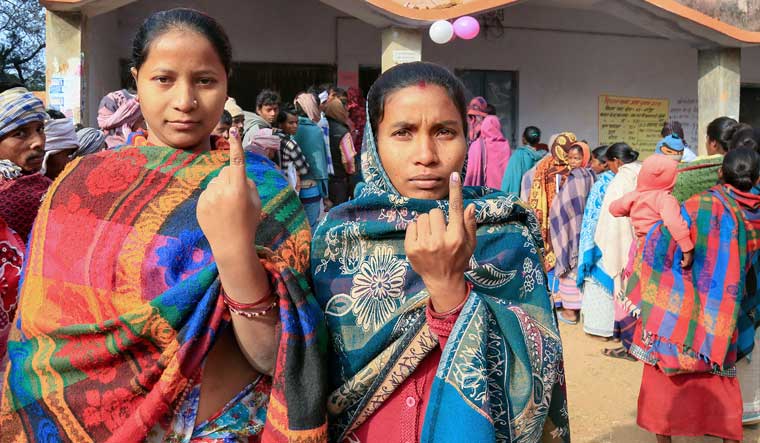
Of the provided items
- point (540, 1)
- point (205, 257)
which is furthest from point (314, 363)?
point (540, 1)

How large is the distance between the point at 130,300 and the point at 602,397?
14.8ft

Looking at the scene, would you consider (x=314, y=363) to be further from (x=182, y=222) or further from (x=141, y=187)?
(x=141, y=187)

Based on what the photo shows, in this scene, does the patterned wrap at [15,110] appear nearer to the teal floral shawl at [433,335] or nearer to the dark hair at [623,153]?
the teal floral shawl at [433,335]

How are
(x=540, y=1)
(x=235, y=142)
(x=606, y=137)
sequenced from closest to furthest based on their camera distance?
(x=235, y=142), (x=540, y=1), (x=606, y=137)

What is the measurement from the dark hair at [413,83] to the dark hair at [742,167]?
2.80 m

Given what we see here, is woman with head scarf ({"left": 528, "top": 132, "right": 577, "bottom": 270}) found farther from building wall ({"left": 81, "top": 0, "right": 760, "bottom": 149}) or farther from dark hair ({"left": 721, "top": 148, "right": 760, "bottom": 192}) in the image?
building wall ({"left": 81, "top": 0, "right": 760, "bottom": 149})

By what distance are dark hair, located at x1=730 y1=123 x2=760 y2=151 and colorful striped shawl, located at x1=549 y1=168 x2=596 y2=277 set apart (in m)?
2.70

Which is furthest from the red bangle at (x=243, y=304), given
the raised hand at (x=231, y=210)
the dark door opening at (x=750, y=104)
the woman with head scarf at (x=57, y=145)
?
the dark door opening at (x=750, y=104)

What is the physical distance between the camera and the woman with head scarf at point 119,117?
548 cm

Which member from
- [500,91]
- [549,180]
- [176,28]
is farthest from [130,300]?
[500,91]

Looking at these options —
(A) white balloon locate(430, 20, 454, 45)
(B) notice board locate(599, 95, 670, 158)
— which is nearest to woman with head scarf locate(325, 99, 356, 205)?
(A) white balloon locate(430, 20, 454, 45)

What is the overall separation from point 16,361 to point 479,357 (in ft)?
3.68

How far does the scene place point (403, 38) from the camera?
9000mm

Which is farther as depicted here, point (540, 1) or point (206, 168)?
point (540, 1)
